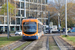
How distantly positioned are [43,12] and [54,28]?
60.0 feet

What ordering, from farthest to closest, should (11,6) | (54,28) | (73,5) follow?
(54,28)
(73,5)
(11,6)

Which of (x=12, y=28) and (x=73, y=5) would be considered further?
(x=12, y=28)

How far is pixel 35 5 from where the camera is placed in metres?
36.5

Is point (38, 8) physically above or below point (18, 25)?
above

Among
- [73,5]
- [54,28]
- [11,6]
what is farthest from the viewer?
[54,28]

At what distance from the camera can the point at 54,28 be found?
179 feet

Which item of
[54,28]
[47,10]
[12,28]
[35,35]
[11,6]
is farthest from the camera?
[12,28]

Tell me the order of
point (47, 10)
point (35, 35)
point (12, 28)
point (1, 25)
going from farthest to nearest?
point (12, 28), point (1, 25), point (47, 10), point (35, 35)

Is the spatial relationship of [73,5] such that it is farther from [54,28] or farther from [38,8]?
[54,28]

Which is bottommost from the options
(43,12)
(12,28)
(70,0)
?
(12,28)

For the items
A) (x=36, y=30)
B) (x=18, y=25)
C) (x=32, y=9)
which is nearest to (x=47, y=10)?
(x=32, y=9)

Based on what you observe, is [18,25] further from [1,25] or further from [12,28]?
[1,25]

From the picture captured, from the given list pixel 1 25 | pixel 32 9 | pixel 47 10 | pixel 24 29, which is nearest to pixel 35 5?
pixel 32 9

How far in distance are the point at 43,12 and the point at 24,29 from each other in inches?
723
